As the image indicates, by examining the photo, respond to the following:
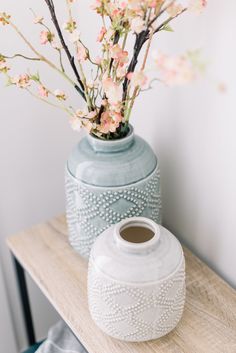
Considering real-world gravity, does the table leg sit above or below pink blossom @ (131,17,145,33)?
below

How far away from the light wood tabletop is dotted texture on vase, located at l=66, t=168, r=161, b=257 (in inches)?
4.0

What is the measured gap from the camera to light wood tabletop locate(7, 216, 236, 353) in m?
0.88

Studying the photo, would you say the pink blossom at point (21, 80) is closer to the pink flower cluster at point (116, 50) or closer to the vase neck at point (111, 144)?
the pink flower cluster at point (116, 50)

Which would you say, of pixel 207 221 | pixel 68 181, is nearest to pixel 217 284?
pixel 207 221

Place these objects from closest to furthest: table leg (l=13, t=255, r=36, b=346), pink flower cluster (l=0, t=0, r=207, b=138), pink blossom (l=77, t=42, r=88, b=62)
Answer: pink flower cluster (l=0, t=0, r=207, b=138), pink blossom (l=77, t=42, r=88, b=62), table leg (l=13, t=255, r=36, b=346)

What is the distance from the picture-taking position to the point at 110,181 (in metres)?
0.91

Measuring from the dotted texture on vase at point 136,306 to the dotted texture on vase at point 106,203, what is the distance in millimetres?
125

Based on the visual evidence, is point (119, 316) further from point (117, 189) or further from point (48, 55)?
point (48, 55)

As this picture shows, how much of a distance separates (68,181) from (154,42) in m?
0.31

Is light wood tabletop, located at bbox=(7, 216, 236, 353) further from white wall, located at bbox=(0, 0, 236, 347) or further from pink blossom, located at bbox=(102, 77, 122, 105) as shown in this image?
pink blossom, located at bbox=(102, 77, 122, 105)

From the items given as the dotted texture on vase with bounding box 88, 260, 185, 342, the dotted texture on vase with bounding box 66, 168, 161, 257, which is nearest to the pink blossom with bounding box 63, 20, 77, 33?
the dotted texture on vase with bounding box 66, 168, 161, 257

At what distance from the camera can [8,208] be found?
1285mm

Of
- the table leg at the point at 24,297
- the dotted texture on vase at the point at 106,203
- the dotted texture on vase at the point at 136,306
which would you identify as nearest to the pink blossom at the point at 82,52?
the dotted texture on vase at the point at 106,203

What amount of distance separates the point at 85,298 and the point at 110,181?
9.3 inches
